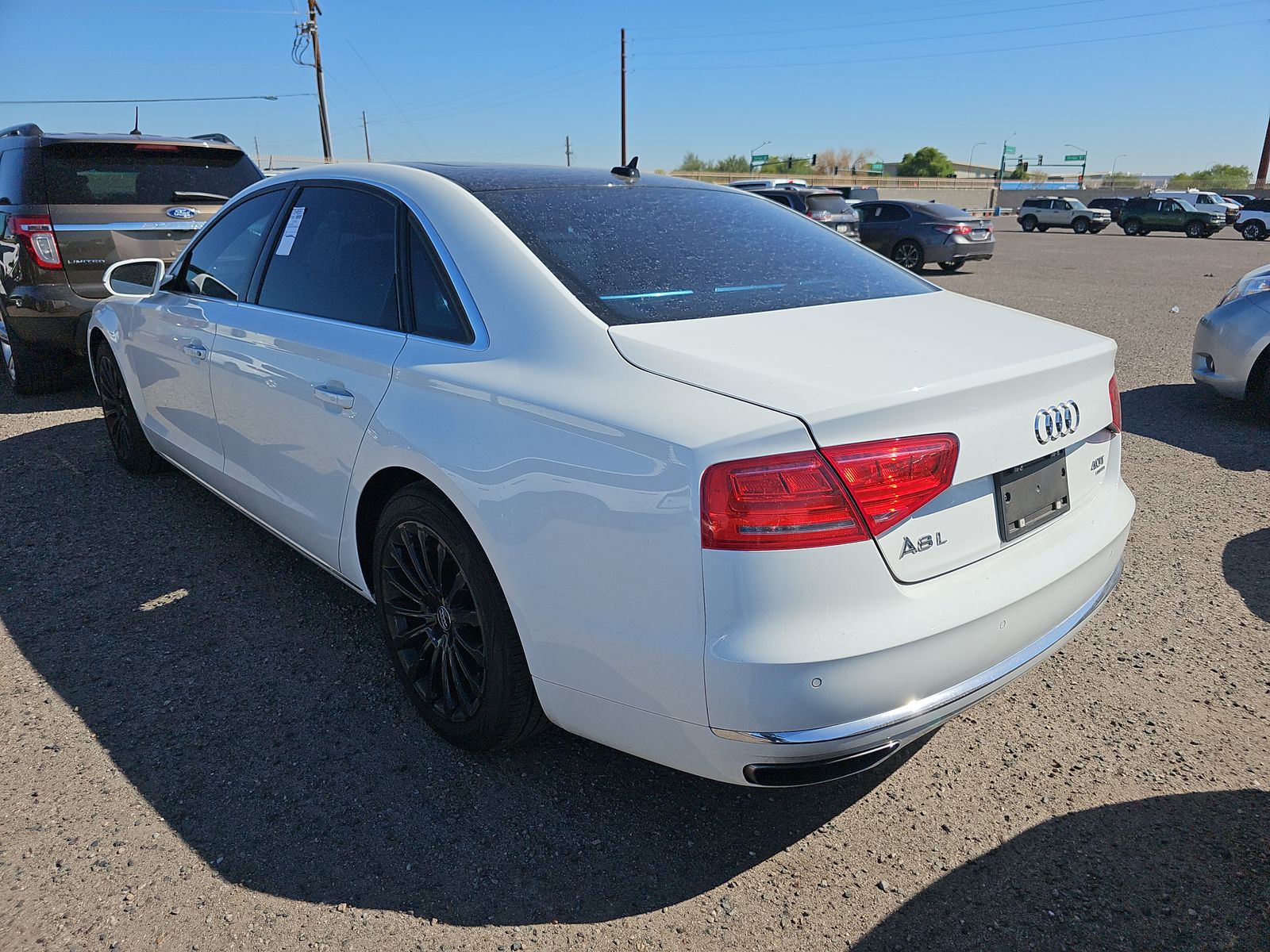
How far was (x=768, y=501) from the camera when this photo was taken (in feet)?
5.87

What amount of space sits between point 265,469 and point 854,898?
95.8 inches

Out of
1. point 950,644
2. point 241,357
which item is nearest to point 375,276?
point 241,357

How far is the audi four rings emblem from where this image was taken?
2.15 meters

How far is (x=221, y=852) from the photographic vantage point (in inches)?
90.4

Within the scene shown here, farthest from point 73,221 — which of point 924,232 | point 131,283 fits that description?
point 924,232

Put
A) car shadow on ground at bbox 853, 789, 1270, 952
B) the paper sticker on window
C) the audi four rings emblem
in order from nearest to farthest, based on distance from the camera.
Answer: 1. car shadow on ground at bbox 853, 789, 1270, 952
2. the audi four rings emblem
3. the paper sticker on window

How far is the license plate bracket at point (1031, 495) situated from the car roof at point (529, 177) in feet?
5.44

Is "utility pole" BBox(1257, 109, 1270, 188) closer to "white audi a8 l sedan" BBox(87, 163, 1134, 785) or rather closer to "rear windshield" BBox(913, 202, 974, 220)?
"rear windshield" BBox(913, 202, 974, 220)

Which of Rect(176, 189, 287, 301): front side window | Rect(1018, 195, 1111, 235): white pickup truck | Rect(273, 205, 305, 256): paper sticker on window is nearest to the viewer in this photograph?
Rect(273, 205, 305, 256): paper sticker on window

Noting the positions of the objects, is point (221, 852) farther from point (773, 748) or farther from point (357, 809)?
point (773, 748)

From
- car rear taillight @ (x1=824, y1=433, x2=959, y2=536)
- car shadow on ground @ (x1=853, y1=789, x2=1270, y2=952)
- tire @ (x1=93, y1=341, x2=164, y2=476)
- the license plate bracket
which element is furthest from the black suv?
car shadow on ground @ (x1=853, y1=789, x2=1270, y2=952)

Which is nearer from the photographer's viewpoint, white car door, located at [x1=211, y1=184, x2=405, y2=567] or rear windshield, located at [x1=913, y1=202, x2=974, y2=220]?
white car door, located at [x1=211, y1=184, x2=405, y2=567]

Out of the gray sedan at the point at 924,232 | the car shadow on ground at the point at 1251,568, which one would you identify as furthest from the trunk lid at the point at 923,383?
the gray sedan at the point at 924,232

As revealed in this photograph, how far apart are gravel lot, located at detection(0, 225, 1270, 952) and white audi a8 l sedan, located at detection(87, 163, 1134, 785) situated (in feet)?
1.11
